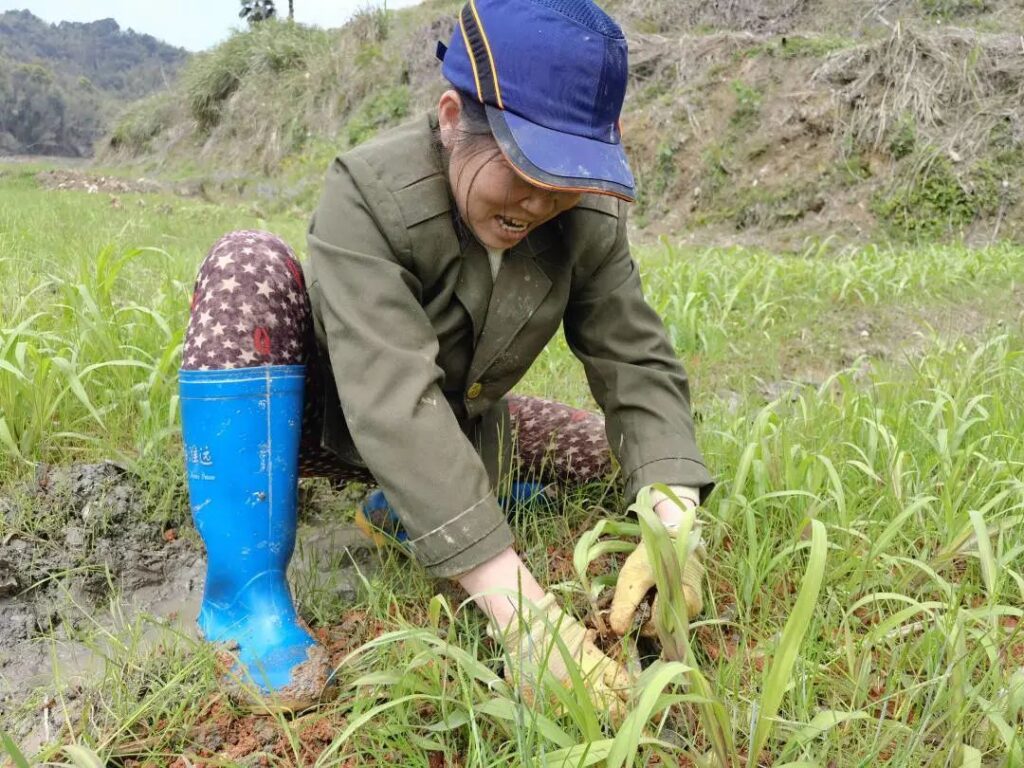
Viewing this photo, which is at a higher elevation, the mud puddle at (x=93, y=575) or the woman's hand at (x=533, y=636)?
the woman's hand at (x=533, y=636)

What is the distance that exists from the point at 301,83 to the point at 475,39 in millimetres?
14798

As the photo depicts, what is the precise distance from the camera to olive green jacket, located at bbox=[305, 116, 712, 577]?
45.0 inches

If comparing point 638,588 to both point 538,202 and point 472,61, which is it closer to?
point 538,202

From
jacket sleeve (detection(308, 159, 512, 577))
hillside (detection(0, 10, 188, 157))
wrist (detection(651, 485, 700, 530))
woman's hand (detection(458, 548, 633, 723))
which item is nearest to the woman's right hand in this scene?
woman's hand (detection(458, 548, 633, 723))

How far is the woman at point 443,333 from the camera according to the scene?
1.09m

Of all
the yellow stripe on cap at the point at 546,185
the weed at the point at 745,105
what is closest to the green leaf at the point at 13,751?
the yellow stripe on cap at the point at 546,185

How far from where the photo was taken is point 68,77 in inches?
1704

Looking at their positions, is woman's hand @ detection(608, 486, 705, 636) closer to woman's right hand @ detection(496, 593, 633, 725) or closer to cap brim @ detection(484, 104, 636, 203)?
woman's right hand @ detection(496, 593, 633, 725)

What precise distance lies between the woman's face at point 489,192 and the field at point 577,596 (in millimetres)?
487

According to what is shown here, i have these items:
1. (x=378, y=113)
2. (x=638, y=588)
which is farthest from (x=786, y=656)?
(x=378, y=113)

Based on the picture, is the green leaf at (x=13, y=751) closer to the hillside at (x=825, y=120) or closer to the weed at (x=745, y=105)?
the hillside at (x=825, y=120)

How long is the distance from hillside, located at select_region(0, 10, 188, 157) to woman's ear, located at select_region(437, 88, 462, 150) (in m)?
19.6

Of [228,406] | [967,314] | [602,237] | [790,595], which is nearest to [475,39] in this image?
[602,237]

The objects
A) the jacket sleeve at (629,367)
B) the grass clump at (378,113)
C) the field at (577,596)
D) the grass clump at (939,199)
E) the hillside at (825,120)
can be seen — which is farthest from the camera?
the grass clump at (378,113)
